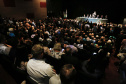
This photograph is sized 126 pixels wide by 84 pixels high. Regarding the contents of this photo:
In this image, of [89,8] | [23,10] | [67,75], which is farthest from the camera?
[89,8]

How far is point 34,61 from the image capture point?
1538mm

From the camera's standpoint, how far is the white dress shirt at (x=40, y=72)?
138 centimetres

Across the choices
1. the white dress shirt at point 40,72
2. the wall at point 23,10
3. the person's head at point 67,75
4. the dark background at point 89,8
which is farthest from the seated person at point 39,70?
the dark background at point 89,8

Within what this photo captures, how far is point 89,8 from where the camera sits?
640 inches

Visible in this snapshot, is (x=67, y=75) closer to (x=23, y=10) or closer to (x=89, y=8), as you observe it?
(x=23, y=10)

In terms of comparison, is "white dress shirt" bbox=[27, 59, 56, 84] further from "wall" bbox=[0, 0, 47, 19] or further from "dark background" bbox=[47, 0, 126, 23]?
"dark background" bbox=[47, 0, 126, 23]

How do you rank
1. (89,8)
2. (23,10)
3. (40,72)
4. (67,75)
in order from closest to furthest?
(67,75) < (40,72) < (23,10) < (89,8)

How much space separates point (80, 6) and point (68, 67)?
18592 millimetres

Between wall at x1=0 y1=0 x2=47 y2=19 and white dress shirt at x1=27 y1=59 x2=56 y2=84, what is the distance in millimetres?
12789

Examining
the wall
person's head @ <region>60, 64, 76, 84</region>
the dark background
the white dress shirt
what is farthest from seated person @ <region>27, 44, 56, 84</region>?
the dark background

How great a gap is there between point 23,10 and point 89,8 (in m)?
11.8

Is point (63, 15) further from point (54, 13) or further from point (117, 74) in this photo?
point (117, 74)

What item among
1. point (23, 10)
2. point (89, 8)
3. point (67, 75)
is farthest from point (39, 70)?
point (89, 8)

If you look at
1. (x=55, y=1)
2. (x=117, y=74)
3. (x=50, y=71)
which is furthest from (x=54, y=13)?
(x=50, y=71)
